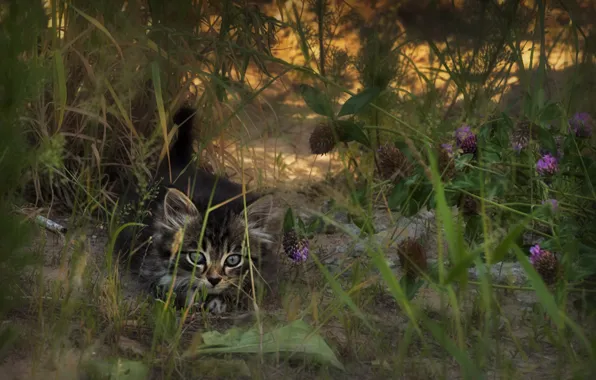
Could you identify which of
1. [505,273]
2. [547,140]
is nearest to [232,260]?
[505,273]

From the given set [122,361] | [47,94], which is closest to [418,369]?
[122,361]

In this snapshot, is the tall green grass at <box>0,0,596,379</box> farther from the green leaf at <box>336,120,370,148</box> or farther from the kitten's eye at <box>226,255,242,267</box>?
the kitten's eye at <box>226,255,242,267</box>

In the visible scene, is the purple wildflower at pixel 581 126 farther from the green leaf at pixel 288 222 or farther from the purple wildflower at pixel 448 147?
the green leaf at pixel 288 222

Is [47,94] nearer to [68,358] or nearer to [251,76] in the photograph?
[68,358]

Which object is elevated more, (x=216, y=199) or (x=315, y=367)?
(x=216, y=199)

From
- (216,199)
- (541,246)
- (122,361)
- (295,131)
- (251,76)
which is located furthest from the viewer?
(251,76)

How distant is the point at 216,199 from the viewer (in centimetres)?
315

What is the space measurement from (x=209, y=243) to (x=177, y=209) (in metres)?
0.17

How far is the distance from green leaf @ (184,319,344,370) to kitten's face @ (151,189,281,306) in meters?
0.47

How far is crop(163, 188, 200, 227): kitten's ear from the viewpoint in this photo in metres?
2.88

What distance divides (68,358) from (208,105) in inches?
75.3

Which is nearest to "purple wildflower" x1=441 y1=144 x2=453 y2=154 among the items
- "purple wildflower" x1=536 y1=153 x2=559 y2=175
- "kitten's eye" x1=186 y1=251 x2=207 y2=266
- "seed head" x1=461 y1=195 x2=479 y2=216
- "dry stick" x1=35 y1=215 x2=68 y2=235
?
"seed head" x1=461 y1=195 x2=479 y2=216

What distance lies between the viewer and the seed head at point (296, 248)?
10.1ft

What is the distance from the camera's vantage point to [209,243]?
2.92 metres
